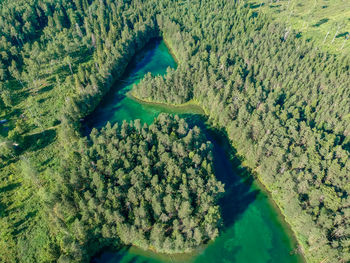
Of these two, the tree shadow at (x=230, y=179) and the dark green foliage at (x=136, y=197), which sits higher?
the dark green foliage at (x=136, y=197)

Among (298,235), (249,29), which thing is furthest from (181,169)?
(249,29)

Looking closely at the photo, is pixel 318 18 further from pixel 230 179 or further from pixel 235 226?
pixel 235 226

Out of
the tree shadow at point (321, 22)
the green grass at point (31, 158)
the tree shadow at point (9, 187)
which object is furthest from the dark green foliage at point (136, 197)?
the tree shadow at point (321, 22)

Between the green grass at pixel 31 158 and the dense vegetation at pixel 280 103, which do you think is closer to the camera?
the green grass at pixel 31 158

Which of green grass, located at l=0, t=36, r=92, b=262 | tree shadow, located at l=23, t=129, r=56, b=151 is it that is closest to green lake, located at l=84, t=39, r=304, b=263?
tree shadow, located at l=23, t=129, r=56, b=151

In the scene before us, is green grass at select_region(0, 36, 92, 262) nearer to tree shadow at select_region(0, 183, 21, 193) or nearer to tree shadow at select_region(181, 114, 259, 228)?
tree shadow at select_region(0, 183, 21, 193)

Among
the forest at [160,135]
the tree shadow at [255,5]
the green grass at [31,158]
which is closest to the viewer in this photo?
the forest at [160,135]

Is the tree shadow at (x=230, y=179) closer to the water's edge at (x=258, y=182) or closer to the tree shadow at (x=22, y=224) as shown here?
the water's edge at (x=258, y=182)
